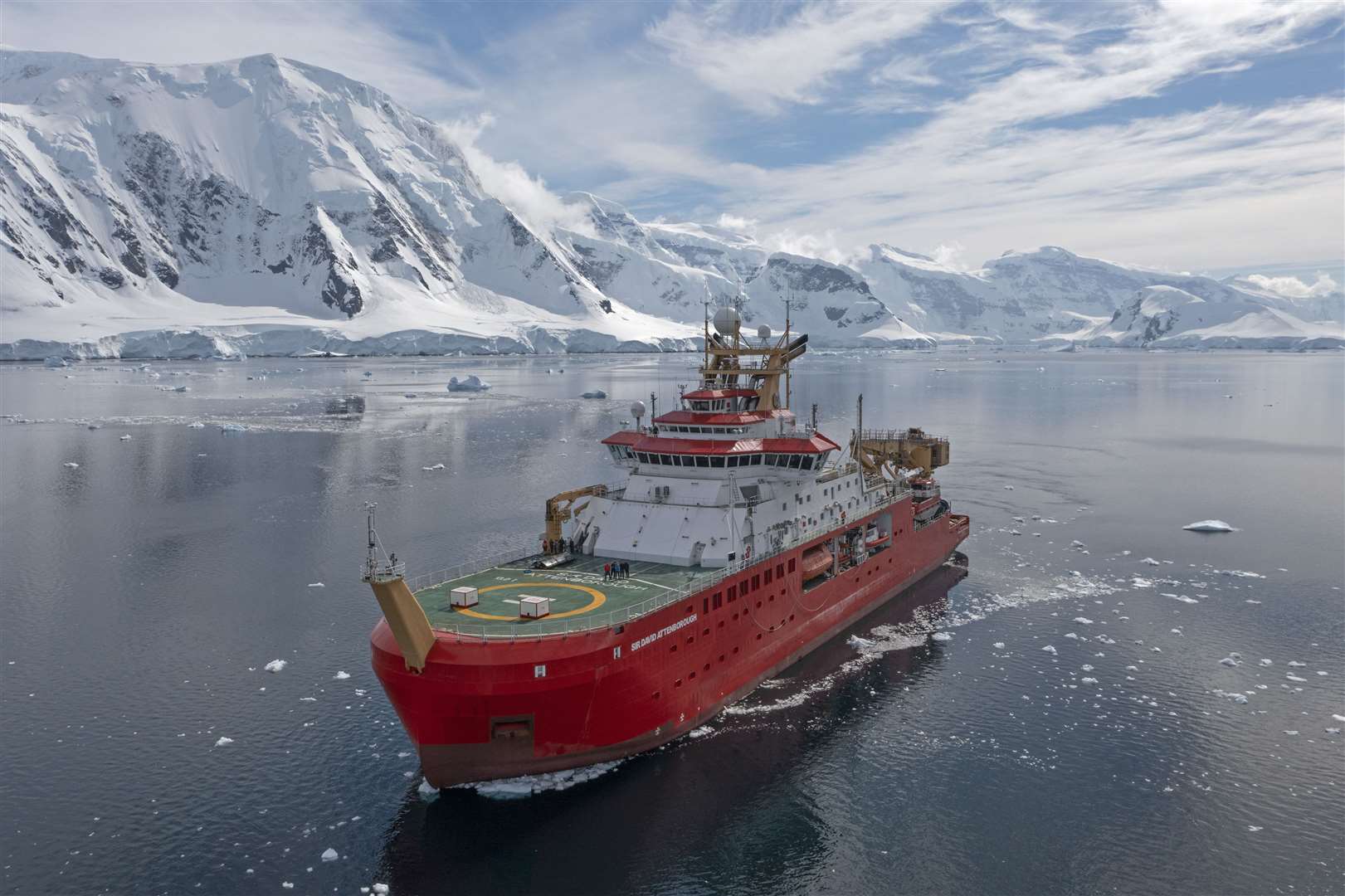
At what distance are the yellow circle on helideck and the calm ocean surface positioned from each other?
458 centimetres

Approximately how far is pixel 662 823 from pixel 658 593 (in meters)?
6.77

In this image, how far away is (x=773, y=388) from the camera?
37.0m

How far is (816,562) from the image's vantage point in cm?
3375

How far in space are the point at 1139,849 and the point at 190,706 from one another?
28.1m

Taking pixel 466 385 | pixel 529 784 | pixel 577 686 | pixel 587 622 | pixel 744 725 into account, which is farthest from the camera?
pixel 466 385

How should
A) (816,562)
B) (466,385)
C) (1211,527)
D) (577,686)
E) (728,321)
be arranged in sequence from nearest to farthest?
1. (577,686)
2. (816,562)
3. (728,321)
4. (1211,527)
5. (466,385)

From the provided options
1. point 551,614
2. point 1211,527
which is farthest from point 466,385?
point 551,614

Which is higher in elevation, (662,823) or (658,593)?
(658,593)

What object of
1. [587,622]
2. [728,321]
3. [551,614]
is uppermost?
[728,321]

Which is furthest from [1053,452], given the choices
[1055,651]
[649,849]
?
[649,849]

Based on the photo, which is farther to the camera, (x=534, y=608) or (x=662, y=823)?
(x=534, y=608)

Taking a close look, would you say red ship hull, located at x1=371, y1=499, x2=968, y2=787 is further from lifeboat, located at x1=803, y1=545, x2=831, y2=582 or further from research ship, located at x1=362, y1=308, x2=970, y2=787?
lifeboat, located at x1=803, y1=545, x2=831, y2=582

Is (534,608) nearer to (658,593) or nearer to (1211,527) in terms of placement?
(658,593)

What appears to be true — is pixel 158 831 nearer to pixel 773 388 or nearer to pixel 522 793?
pixel 522 793
